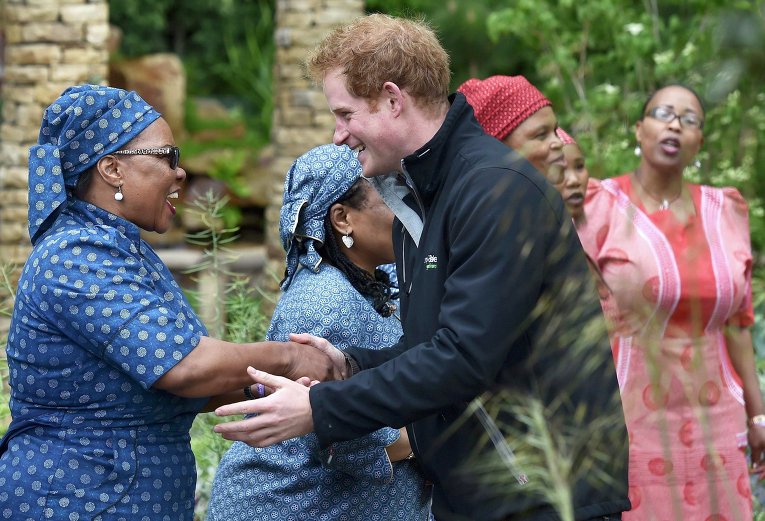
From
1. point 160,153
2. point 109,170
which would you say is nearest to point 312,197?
point 160,153

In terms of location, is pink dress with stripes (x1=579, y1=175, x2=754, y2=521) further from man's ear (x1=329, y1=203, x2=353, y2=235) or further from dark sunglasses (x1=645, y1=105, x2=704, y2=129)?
man's ear (x1=329, y1=203, x2=353, y2=235)

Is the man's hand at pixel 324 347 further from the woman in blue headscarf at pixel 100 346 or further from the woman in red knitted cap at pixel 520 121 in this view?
the woman in red knitted cap at pixel 520 121

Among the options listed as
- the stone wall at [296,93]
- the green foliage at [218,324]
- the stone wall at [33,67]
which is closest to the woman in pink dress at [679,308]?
the green foliage at [218,324]

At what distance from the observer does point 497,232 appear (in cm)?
255

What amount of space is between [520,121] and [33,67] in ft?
22.2

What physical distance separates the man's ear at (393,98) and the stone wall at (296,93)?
698 centimetres

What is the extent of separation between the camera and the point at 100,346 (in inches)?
106

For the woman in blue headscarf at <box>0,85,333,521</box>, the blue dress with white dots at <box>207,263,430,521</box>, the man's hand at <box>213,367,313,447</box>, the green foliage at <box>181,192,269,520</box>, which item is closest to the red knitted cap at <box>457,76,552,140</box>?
the blue dress with white dots at <box>207,263,430,521</box>

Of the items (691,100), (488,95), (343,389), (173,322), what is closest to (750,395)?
(691,100)

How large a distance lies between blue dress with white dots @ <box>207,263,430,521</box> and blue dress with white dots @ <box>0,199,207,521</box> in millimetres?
387

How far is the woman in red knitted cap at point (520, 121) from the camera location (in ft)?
12.8

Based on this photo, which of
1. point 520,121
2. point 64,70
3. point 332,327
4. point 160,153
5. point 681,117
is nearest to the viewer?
point 160,153

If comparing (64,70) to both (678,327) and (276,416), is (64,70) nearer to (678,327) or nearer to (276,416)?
(678,327)

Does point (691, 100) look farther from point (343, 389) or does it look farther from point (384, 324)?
→ point (343, 389)
